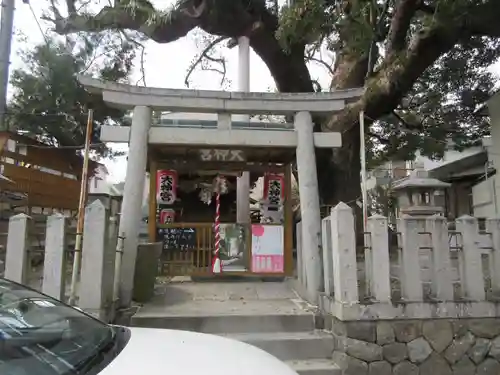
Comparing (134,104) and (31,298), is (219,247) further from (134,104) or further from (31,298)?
(31,298)

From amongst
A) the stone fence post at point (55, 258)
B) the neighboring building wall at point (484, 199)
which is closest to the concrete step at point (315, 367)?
the stone fence post at point (55, 258)

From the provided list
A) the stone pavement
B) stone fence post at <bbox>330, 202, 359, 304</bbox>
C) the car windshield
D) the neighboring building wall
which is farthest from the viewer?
the neighboring building wall

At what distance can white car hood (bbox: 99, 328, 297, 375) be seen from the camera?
6.92ft

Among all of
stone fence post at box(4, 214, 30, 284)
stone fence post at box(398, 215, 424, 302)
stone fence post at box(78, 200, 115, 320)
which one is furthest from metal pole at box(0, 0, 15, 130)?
stone fence post at box(398, 215, 424, 302)

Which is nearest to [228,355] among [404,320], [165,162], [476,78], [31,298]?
[31,298]

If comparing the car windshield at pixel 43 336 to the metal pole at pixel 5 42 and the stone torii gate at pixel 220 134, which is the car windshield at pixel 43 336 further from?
the metal pole at pixel 5 42

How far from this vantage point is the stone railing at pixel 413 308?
5074 mm

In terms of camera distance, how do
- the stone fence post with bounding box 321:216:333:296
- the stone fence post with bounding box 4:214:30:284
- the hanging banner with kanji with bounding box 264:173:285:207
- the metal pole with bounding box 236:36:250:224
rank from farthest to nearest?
the metal pole with bounding box 236:36:250:224 → the hanging banner with kanji with bounding box 264:173:285:207 → the stone fence post with bounding box 321:216:333:296 → the stone fence post with bounding box 4:214:30:284

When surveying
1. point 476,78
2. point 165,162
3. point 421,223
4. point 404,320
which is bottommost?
point 404,320

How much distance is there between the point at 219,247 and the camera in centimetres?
840

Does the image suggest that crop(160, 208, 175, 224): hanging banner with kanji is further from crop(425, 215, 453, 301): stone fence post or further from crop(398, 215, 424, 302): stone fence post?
crop(425, 215, 453, 301): stone fence post

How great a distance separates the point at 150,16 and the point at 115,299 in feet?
23.3

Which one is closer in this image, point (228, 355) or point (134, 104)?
point (228, 355)

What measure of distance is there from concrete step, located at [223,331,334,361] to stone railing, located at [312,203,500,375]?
0.46ft
